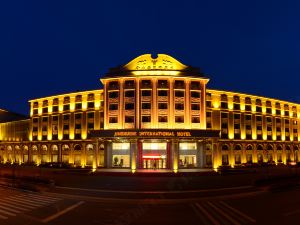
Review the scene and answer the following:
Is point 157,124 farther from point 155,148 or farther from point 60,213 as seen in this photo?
point 60,213

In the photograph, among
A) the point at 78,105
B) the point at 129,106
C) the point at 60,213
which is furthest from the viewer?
the point at 78,105

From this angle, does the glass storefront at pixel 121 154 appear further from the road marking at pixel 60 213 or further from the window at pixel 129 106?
the road marking at pixel 60 213

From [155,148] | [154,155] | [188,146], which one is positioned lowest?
[154,155]

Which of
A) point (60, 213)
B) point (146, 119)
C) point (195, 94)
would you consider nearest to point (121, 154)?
point (146, 119)

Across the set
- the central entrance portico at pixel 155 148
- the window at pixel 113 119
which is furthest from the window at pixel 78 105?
the window at pixel 113 119

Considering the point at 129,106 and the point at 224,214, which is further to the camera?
the point at 129,106

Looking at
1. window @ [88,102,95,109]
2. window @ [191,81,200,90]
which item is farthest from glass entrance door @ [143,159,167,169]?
window @ [88,102,95,109]

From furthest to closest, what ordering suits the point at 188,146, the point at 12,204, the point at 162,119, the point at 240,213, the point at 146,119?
the point at 188,146 → the point at 162,119 → the point at 146,119 → the point at 12,204 → the point at 240,213

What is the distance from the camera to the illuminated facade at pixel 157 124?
66.6 metres

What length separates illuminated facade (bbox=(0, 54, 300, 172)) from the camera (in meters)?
66.6

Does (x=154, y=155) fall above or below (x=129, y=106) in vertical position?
below

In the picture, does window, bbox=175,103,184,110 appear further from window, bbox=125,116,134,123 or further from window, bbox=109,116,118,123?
window, bbox=109,116,118,123

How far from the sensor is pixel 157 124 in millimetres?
68688

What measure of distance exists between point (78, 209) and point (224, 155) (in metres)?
60.7
